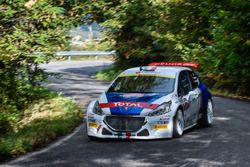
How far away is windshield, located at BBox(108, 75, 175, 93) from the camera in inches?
464

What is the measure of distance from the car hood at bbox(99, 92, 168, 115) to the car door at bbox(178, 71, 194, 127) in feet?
2.08

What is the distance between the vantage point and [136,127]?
1083cm

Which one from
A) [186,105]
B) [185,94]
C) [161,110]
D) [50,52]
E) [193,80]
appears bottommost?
[186,105]

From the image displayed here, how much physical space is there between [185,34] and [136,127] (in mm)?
18022

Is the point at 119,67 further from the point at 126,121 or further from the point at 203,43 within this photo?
the point at 126,121

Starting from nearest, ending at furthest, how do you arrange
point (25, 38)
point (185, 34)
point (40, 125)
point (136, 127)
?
point (136, 127)
point (40, 125)
point (25, 38)
point (185, 34)

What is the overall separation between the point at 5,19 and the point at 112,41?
63.2 feet

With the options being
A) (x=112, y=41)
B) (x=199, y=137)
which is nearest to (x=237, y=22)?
(x=199, y=137)

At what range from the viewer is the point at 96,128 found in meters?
11.1

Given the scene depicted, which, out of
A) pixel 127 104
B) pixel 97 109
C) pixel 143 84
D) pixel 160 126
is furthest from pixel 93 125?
pixel 143 84

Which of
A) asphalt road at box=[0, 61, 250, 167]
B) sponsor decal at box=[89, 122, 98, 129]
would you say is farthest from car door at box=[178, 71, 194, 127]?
sponsor decal at box=[89, 122, 98, 129]

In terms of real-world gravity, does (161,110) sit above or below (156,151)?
above

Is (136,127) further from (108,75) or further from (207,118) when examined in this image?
(108,75)

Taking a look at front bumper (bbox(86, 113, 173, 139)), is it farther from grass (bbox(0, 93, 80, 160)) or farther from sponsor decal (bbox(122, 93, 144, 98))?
grass (bbox(0, 93, 80, 160))
